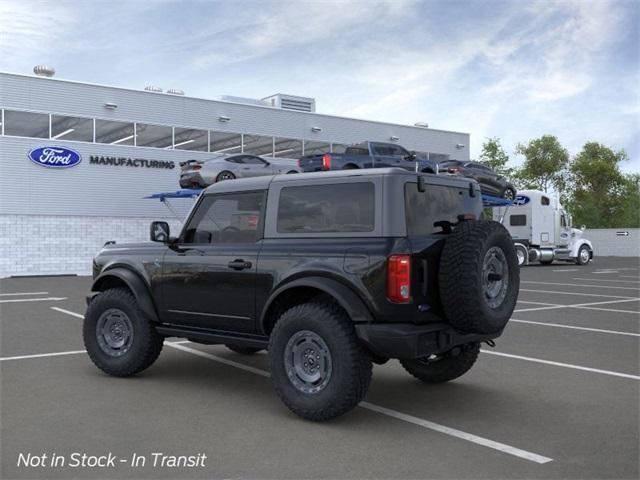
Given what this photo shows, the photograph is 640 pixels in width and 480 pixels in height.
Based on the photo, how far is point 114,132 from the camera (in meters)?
28.3

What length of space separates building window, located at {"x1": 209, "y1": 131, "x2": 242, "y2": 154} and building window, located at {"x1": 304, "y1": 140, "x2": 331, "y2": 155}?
3.72 metres

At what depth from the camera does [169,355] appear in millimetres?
8094

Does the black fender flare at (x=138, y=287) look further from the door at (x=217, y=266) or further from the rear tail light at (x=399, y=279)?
the rear tail light at (x=399, y=279)

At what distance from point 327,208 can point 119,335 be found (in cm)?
288

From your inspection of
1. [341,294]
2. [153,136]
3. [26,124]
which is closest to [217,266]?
[341,294]

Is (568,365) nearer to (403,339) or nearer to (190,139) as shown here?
(403,339)

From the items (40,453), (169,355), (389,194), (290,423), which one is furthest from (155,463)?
(169,355)

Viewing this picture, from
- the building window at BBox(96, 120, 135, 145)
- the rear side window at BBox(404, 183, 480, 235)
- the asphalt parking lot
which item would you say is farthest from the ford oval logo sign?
the rear side window at BBox(404, 183, 480, 235)

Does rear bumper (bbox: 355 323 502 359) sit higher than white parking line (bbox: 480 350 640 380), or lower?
higher

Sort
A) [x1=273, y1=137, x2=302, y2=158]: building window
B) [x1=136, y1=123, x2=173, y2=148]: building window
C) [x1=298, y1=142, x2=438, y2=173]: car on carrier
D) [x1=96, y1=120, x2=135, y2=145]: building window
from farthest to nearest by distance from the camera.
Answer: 1. [x1=273, y1=137, x2=302, y2=158]: building window
2. [x1=136, y1=123, x2=173, y2=148]: building window
3. [x1=96, y1=120, x2=135, y2=145]: building window
4. [x1=298, y1=142, x2=438, y2=173]: car on carrier

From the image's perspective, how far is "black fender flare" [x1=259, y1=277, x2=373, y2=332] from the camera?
5.05 meters

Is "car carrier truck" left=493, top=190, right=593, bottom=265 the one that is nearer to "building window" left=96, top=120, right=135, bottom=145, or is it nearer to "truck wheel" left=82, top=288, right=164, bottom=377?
"building window" left=96, top=120, right=135, bottom=145

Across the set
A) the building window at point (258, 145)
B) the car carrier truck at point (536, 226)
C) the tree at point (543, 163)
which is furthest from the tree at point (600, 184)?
the building window at point (258, 145)

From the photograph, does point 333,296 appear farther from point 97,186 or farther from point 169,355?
point 97,186
